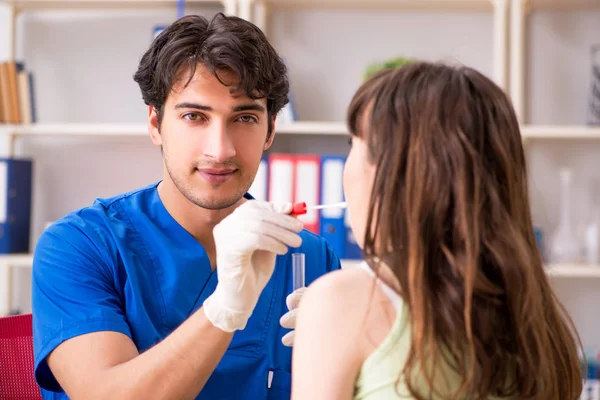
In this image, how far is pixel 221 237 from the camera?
3.51ft

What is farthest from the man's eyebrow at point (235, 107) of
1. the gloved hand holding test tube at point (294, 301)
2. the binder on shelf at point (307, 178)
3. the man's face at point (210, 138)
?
the binder on shelf at point (307, 178)

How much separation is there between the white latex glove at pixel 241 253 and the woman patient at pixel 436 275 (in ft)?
0.79

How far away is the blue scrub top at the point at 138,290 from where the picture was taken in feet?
4.05

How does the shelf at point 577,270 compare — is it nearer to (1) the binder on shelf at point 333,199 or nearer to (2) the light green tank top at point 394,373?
(1) the binder on shelf at point 333,199

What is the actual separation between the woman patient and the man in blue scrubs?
1.06 feet

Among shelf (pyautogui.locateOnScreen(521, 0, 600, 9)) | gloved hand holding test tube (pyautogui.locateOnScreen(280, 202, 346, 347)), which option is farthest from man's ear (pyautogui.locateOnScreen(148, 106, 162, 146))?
shelf (pyautogui.locateOnScreen(521, 0, 600, 9))

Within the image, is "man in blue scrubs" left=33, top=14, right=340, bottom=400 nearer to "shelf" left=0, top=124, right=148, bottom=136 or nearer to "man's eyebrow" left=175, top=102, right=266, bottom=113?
"man's eyebrow" left=175, top=102, right=266, bottom=113

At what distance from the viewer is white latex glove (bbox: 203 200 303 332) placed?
3.45 ft

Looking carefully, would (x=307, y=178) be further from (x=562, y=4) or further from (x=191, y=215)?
(x=562, y=4)

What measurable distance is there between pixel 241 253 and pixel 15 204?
1705 millimetres

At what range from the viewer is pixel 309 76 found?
8.65ft

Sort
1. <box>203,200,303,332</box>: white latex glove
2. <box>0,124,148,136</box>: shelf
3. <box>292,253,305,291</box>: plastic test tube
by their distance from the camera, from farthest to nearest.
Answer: <box>0,124,148,136</box>: shelf < <box>292,253,305,291</box>: plastic test tube < <box>203,200,303,332</box>: white latex glove

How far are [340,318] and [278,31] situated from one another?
197 centimetres

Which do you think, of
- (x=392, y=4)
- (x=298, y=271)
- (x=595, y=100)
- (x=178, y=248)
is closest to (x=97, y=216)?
(x=178, y=248)
